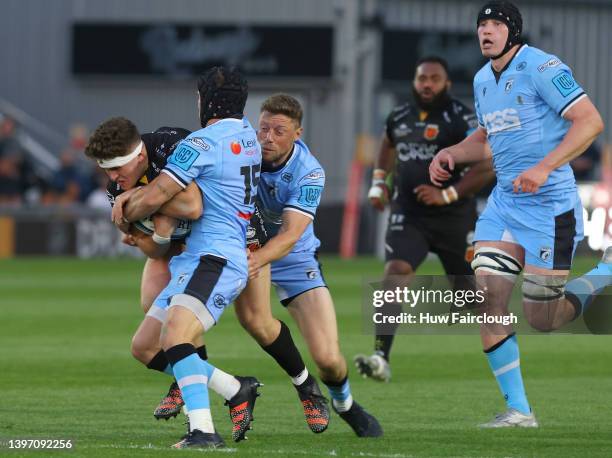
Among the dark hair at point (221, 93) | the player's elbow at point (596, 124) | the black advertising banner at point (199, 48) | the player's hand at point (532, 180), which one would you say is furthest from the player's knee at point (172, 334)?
the black advertising banner at point (199, 48)

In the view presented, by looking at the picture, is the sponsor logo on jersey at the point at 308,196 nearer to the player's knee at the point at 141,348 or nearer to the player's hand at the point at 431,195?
the player's knee at the point at 141,348

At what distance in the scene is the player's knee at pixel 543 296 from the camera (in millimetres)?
8820

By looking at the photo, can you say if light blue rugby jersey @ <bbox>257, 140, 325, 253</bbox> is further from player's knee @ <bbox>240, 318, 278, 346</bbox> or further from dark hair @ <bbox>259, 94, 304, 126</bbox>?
player's knee @ <bbox>240, 318, 278, 346</bbox>

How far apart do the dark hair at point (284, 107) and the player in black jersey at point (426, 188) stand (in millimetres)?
3499

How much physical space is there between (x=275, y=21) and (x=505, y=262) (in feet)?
94.4

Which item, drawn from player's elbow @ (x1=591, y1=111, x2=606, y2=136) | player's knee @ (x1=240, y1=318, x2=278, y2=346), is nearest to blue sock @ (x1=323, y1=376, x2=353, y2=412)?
player's knee @ (x1=240, y1=318, x2=278, y2=346)

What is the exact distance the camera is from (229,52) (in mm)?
37062

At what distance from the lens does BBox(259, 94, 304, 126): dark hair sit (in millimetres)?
8555

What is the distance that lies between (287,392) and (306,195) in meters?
2.70

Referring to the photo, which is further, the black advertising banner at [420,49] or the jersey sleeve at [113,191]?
the black advertising banner at [420,49]

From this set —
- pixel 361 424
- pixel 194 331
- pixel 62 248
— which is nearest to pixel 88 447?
pixel 194 331

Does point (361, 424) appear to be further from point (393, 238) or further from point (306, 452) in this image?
point (393, 238)

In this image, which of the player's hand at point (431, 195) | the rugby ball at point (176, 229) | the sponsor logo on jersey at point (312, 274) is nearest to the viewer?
the rugby ball at point (176, 229)

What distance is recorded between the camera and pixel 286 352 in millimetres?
8578
